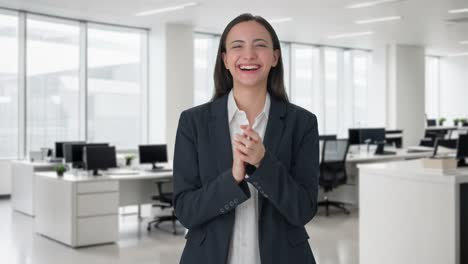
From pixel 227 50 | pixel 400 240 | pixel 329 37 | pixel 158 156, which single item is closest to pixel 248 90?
pixel 227 50

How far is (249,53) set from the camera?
1308 millimetres

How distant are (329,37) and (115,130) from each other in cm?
622

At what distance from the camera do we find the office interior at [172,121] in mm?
4359

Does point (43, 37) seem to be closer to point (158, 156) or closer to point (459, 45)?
point (158, 156)

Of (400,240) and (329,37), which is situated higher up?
(329,37)

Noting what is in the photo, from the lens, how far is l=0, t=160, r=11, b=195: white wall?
1059 centimetres

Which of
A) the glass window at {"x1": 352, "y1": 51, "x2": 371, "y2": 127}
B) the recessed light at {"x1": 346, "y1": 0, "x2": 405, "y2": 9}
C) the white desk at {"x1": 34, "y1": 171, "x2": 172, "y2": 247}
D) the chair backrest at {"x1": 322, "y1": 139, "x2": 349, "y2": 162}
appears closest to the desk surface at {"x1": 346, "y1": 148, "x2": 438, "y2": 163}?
the chair backrest at {"x1": 322, "y1": 139, "x2": 349, "y2": 162}

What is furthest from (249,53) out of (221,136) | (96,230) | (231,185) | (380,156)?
(380,156)

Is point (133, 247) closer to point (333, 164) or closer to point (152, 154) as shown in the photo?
point (152, 154)

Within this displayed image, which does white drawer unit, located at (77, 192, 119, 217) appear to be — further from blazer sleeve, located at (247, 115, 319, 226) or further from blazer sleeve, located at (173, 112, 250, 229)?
blazer sleeve, located at (247, 115, 319, 226)

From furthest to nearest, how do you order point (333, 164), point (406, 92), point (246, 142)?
point (406, 92)
point (333, 164)
point (246, 142)

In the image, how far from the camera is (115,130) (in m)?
12.5

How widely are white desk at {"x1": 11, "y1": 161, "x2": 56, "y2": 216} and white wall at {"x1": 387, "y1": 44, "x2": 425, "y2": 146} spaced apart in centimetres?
1064

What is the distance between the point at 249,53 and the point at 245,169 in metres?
0.29
